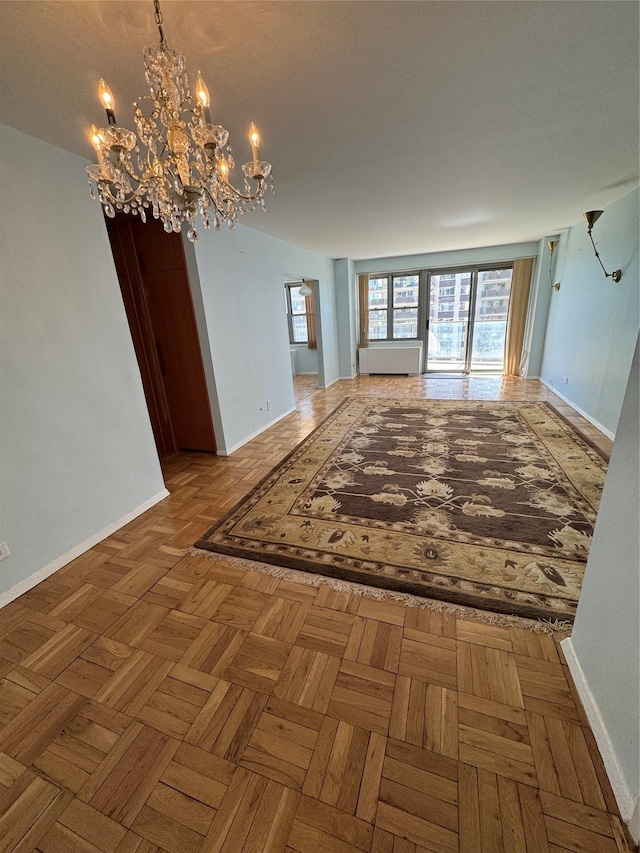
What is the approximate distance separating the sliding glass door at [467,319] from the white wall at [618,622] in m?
6.61

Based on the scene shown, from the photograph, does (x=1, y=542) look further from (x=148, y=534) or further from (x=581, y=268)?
(x=581, y=268)

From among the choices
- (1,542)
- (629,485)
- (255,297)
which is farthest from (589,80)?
(1,542)

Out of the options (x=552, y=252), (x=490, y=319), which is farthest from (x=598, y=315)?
(x=490, y=319)

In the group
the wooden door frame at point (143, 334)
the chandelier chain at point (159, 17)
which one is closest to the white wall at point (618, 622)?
the chandelier chain at point (159, 17)

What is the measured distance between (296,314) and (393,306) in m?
2.36

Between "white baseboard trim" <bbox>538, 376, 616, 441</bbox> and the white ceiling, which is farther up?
the white ceiling

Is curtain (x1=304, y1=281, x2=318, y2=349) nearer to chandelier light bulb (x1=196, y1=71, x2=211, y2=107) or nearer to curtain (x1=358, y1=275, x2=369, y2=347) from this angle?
curtain (x1=358, y1=275, x2=369, y2=347)

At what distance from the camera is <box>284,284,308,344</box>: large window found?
25.8 ft

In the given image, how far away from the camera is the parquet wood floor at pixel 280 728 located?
2.95 feet

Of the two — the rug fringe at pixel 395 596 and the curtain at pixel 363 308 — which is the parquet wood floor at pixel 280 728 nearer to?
the rug fringe at pixel 395 596

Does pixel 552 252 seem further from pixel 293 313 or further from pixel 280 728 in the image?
pixel 280 728

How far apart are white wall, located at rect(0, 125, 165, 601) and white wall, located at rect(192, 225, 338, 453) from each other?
1083 millimetres

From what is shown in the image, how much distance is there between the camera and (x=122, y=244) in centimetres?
314

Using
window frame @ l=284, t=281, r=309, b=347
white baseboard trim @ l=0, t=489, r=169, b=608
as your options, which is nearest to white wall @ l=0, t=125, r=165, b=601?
white baseboard trim @ l=0, t=489, r=169, b=608
